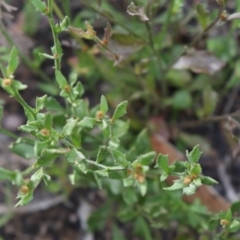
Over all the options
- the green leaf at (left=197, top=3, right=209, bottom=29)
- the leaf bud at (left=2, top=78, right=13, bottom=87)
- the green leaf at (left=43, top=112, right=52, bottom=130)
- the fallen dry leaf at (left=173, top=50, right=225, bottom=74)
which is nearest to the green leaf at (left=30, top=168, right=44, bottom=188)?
the green leaf at (left=43, top=112, right=52, bottom=130)

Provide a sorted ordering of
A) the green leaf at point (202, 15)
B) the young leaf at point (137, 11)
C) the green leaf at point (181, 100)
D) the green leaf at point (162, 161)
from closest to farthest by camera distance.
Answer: the green leaf at point (162, 161), the young leaf at point (137, 11), the green leaf at point (202, 15), the green leaf at point (181, 100)

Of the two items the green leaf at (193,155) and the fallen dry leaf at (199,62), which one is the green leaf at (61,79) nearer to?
the green leaf at (193,155)

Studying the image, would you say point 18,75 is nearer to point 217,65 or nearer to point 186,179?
point 217,65

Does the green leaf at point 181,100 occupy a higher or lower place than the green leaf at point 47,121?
lower

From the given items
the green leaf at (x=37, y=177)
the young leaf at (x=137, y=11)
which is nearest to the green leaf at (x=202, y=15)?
the young leaf at (x=137, y=11)

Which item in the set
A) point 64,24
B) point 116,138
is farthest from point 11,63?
point 116,138

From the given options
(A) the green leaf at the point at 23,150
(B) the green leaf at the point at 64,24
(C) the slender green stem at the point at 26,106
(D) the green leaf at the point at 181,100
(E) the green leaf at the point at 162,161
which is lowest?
(A) the green leaf at the point at 23,150

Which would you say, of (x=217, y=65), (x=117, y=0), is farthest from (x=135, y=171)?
(x=117, y=0)

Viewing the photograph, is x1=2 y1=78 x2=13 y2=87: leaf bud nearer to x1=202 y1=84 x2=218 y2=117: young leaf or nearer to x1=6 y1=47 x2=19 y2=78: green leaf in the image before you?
x1=6 y1=47 x2=19 y2=78: green leaf
